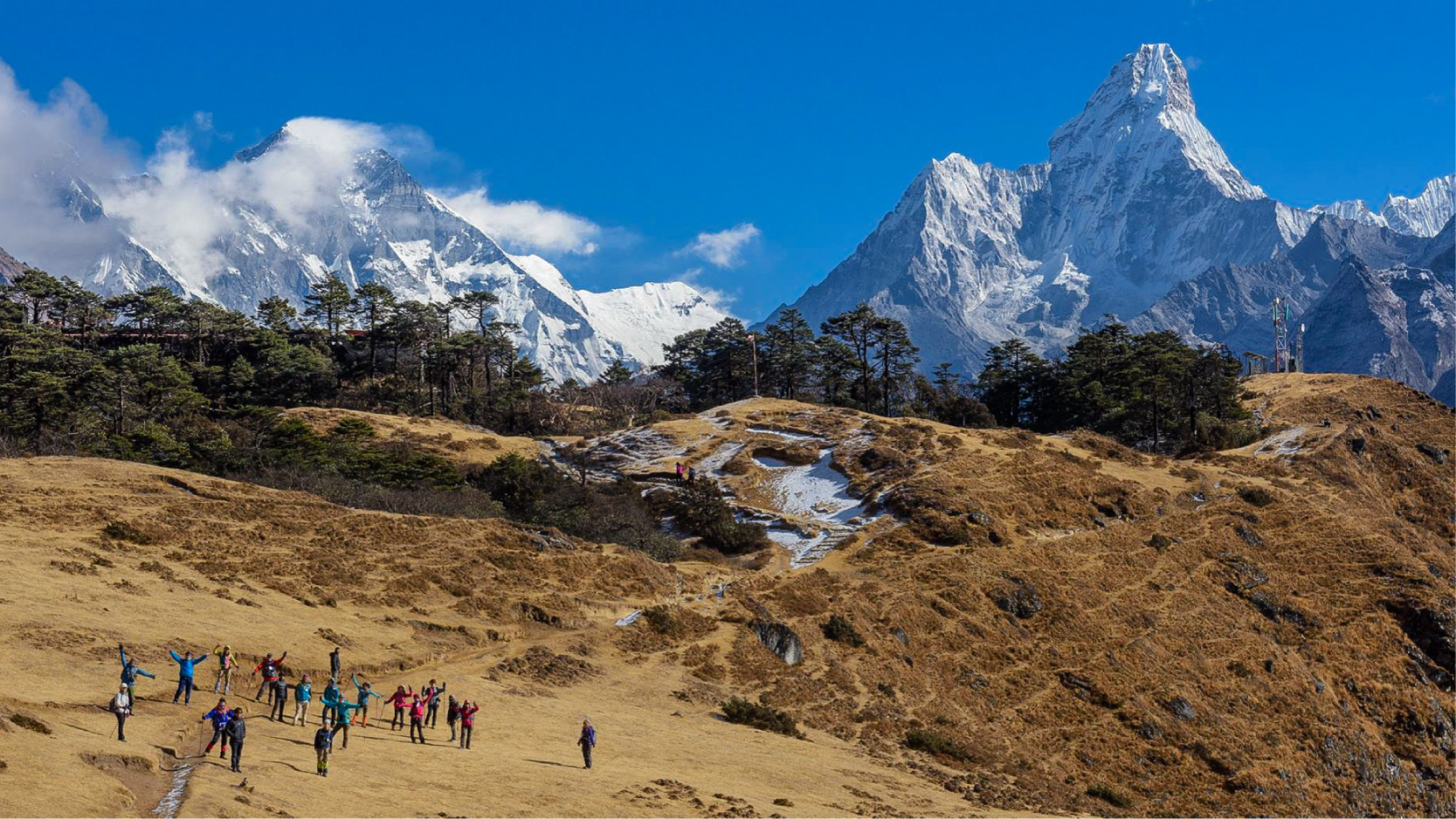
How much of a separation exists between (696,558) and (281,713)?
1259 inches

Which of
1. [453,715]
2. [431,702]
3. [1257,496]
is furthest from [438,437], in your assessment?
[1257,496]

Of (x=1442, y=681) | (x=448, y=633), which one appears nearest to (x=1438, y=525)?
(x=1442, y=681)

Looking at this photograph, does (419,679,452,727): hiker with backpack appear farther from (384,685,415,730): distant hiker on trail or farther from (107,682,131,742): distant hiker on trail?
(107,682,131,742): distant hiker on trail

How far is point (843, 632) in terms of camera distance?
4694 cm

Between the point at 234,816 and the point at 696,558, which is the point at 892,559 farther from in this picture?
the point at 234,816

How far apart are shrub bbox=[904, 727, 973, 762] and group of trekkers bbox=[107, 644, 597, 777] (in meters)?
13.6

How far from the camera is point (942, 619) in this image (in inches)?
1962

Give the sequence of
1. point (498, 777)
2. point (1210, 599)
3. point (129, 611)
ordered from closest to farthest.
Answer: point (498, 777)
point (129, 611)
point (1210, 599)

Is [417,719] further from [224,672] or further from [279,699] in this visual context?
[224,672]

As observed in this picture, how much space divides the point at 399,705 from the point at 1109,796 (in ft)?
83.2

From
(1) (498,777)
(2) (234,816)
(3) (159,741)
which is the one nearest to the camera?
(2) (234,816)

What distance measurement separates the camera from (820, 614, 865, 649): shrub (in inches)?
1841

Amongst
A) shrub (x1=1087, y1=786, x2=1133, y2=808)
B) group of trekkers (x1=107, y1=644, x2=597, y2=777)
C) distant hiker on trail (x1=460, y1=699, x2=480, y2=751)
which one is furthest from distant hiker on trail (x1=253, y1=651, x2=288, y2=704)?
shrub (x1=1087, y1=786, x2=1133, y2=808)

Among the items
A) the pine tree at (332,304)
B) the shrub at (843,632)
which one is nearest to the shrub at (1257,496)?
the shrub at (843,632)
